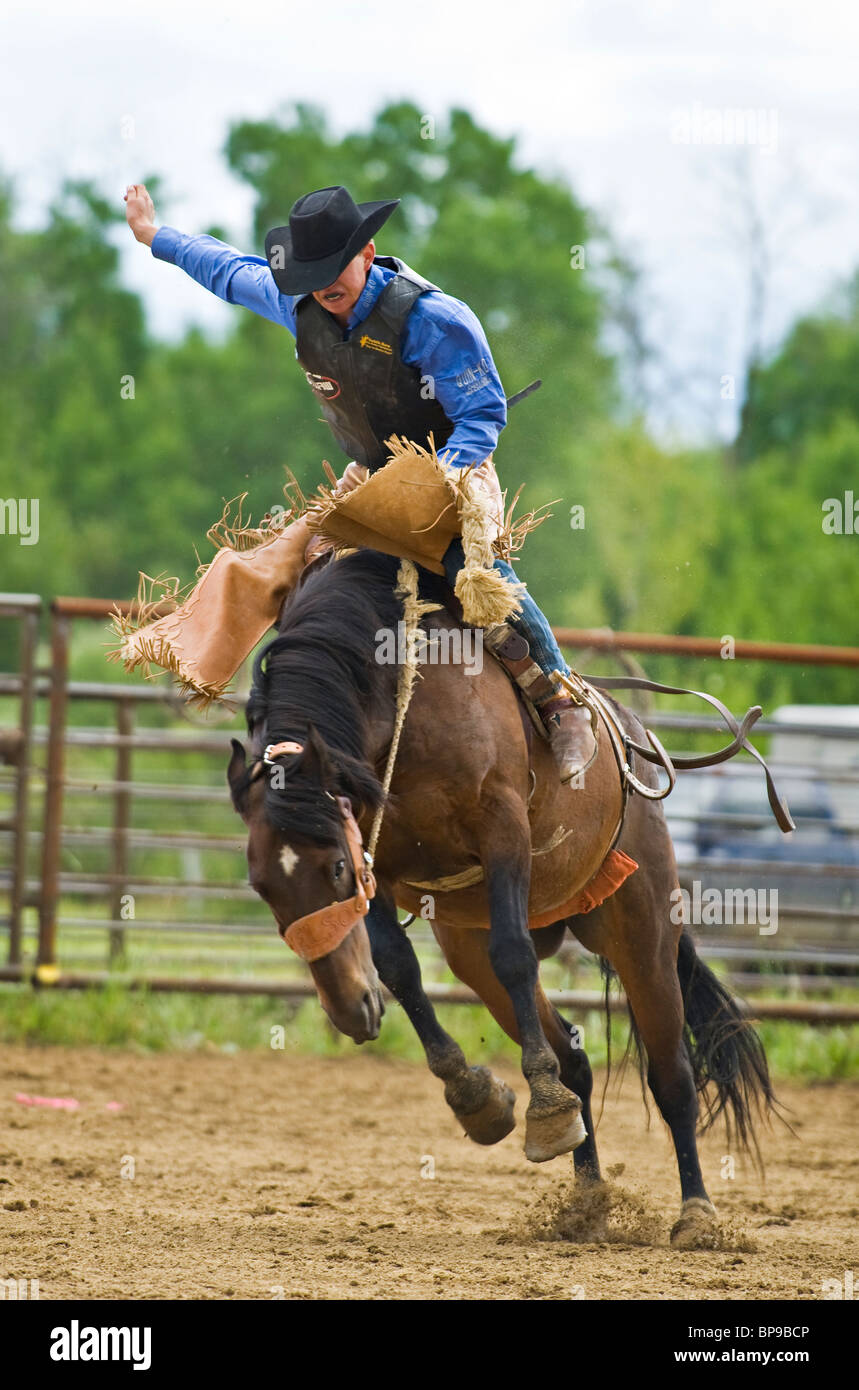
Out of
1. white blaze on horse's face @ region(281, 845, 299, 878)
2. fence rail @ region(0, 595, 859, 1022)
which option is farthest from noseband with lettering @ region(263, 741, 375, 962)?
fence rail @ region(0, 595, 859, 1022)

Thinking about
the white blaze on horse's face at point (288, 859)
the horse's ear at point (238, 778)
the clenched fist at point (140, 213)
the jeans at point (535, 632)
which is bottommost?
the white blaze on horse's face at point (288, 859)

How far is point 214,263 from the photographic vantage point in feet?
14.1

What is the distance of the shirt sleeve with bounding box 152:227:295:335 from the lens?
4164 millimetres

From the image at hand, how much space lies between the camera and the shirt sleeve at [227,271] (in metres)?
4.16

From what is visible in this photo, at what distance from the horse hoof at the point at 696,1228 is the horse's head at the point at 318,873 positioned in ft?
5.08

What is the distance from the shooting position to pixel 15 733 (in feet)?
25.0

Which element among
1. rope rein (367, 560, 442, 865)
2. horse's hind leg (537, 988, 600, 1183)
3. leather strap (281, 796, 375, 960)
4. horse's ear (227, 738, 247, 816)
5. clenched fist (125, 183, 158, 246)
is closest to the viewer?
leather strap (281, 796, 375, 960)

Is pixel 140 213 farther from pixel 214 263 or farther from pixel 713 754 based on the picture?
pixel 713 754

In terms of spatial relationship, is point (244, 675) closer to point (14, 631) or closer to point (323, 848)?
point (323, 848)

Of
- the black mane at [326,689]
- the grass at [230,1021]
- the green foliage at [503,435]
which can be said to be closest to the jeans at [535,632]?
the black mane at [326,689]

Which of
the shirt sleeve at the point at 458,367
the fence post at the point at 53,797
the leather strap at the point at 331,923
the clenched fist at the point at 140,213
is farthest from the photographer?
the fence post at the point at 53,797

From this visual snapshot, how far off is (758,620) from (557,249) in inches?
360

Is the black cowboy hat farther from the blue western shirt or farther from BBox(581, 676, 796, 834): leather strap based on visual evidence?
BBox(581, 676, 796, 834): leather strap

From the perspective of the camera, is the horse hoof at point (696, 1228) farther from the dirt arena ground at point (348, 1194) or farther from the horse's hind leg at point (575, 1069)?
the horse's hind leg at point (575, 1069)
